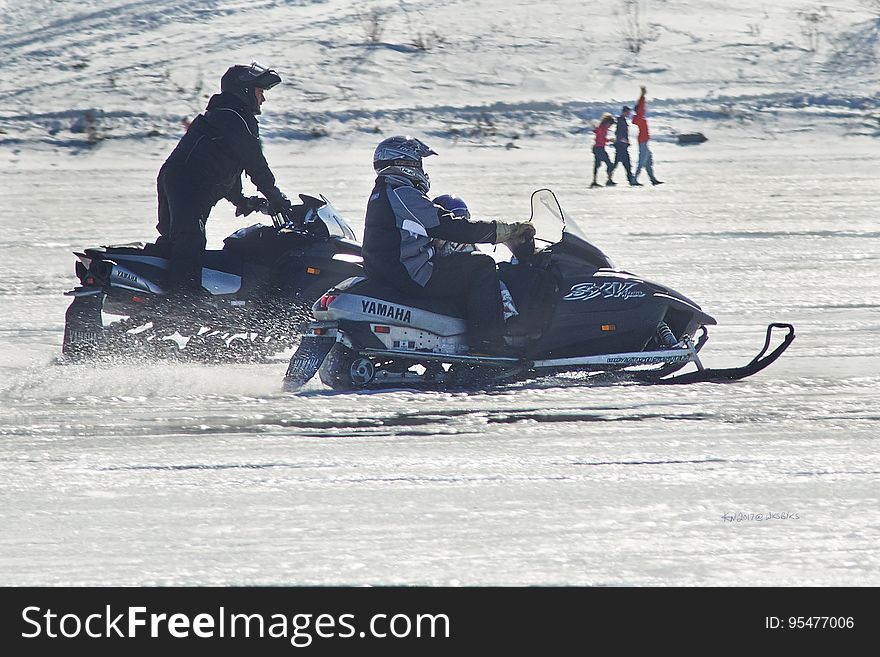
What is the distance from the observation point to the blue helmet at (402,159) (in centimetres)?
754

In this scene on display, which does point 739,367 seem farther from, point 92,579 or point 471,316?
point 92,579

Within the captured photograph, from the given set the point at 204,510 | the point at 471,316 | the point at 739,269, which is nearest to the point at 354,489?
the point at 204,510

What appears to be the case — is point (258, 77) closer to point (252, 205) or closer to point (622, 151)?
point (252, 205)

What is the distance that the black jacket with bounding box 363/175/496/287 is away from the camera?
24.8ft

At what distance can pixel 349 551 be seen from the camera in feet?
15.5

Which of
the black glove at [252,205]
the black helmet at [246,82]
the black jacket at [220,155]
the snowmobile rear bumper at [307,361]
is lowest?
the snowmobile rear bumper at [307,361]

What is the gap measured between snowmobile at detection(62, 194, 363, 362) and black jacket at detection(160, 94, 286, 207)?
12.9 inches

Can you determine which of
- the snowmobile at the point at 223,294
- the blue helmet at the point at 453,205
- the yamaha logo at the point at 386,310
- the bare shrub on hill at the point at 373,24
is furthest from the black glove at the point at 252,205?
the bare shrub on hill at the point at 373,24

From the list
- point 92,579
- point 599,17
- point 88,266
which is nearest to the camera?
point 92,579

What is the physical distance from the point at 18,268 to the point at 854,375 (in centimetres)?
818

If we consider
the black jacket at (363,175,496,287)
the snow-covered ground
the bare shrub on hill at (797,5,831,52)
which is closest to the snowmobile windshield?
the black jacket at (363,175,496,287)

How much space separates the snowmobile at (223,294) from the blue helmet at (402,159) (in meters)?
1.06

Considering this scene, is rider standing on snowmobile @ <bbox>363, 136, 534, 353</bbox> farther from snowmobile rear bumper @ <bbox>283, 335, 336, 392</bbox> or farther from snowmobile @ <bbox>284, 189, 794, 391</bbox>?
snowmobile rear bumper @ <bbox>283, 335, 336, 392</bbox>

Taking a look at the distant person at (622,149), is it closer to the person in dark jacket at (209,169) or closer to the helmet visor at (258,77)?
the helmet visor at (258,77)
